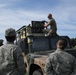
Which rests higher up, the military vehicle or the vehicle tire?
the military vehicle

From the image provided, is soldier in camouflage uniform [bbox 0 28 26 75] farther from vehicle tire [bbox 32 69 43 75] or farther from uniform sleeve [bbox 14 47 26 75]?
vehicle tire [bbox 32 69 43 75]

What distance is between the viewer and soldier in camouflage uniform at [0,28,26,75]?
480 centimetres

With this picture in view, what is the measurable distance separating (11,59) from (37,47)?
5319 millimetres

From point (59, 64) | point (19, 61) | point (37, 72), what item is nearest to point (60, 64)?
point (59, 64)

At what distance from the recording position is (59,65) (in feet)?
16.9

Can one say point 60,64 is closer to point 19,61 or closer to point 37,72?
point 19,61

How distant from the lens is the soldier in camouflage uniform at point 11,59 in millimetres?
4801

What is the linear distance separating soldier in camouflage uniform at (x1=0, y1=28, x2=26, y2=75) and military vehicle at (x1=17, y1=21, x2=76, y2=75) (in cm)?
339

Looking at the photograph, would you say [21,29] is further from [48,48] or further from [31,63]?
[31,63]

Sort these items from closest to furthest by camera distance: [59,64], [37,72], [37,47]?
[59,64]
[37,72]
[37,47]

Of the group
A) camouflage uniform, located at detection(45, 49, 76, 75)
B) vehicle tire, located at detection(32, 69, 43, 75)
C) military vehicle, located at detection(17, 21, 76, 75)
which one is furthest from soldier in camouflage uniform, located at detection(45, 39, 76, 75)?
vehicle tire, located at detection(32, 69, 43, 75)

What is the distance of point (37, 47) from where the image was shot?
10.1 m

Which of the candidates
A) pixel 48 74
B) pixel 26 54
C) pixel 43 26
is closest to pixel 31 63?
pixel 26 54

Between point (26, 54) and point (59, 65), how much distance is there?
492 cm
